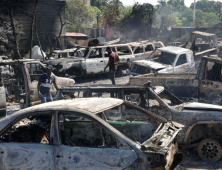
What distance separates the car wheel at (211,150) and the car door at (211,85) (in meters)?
2.65

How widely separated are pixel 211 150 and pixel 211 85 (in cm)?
284

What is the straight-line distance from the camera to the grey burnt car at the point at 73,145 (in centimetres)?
347

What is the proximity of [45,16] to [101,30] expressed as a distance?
46.8 ft

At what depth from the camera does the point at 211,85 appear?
788 centimetres

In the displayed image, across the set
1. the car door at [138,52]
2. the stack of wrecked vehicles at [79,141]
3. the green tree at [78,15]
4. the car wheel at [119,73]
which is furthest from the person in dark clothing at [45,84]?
the green tree at [78,15]

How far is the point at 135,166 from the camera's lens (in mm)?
3463

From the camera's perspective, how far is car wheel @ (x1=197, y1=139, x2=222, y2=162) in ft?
17.9

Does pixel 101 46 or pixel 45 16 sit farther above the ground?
pixel 45 16

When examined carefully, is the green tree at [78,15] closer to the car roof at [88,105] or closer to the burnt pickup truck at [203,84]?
the burnt pickup truck at [203,84]

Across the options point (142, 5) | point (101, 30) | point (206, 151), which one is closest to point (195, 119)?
point (206, 151)

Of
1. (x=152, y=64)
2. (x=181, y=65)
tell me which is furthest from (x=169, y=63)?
(x=152, y=64)

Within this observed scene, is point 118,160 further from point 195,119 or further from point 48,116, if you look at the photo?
point 195,119

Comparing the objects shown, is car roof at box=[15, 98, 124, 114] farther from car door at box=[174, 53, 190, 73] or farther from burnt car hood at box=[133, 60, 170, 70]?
car door at box=[174, 53, 190, 73]

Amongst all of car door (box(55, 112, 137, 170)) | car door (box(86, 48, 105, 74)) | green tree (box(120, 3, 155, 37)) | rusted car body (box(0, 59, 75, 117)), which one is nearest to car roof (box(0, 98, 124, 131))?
car door (box(55, 112, 137, 170))
